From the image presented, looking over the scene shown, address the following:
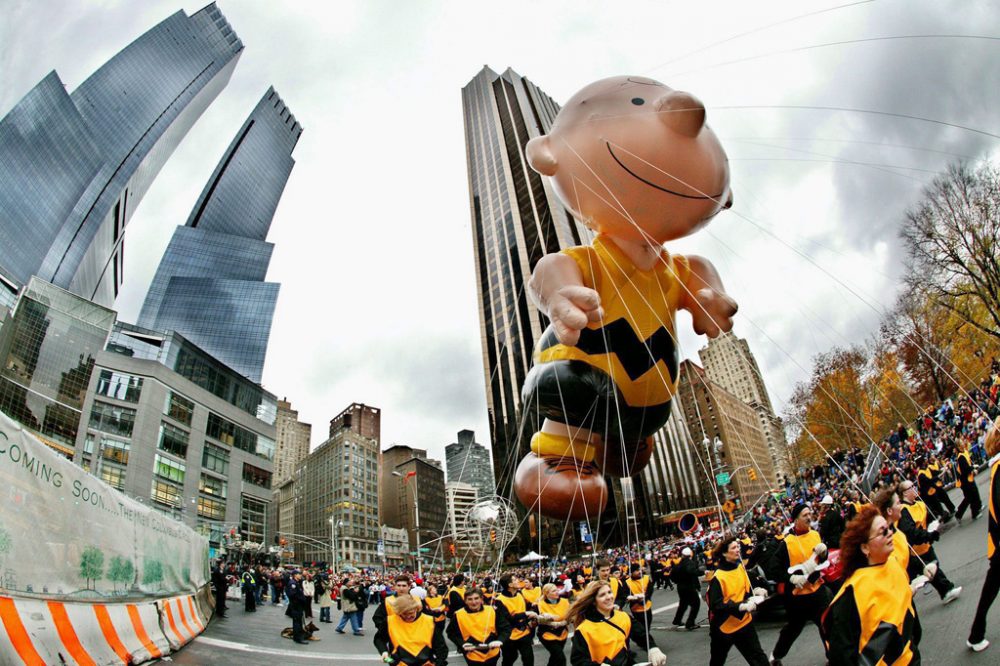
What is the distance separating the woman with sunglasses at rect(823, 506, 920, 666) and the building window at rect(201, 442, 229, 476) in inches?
2609

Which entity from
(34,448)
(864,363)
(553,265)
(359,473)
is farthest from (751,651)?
(359,473)

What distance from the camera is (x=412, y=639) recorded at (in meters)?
4.39

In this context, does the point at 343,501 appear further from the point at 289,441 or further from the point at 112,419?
the point at 289,441

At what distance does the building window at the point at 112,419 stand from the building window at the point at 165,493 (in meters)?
5.88

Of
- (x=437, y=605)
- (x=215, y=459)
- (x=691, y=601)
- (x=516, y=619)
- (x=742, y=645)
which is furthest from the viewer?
(x=215, y=459)

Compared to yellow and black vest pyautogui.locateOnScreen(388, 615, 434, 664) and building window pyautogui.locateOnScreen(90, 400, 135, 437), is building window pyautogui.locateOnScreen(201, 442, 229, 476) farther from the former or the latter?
yellow and black vest pyautogui.locateOnScreen(388, 615, 434, 664)

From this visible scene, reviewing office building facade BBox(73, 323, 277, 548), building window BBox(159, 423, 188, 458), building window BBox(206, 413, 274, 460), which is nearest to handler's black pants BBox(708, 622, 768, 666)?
office building facade BBox(73, 323, 277, 548)

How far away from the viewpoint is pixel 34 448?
461 centimetres

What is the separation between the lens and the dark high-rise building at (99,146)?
80.5 metres

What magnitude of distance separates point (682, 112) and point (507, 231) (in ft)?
159

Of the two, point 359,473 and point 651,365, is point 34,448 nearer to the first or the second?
point 651,365

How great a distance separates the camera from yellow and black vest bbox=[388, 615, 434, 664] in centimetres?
434

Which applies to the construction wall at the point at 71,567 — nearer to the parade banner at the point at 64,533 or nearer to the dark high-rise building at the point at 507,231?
the parade banner at the point at 64,533

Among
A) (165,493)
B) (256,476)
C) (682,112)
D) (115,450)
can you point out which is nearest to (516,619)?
(682,112)
